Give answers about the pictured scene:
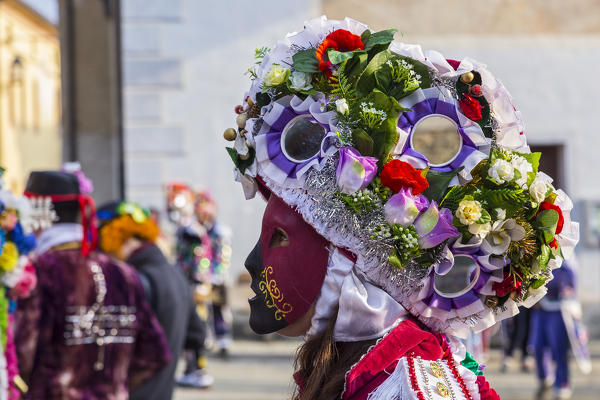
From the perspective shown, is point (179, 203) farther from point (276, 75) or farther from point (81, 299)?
point (276, 75)

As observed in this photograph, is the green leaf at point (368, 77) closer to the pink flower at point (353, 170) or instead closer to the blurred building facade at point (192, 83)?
the pink flower at point (353, 170)

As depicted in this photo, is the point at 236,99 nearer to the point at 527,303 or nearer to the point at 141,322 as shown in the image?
the point at 141,322

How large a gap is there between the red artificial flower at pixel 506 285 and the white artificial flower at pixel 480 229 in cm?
14

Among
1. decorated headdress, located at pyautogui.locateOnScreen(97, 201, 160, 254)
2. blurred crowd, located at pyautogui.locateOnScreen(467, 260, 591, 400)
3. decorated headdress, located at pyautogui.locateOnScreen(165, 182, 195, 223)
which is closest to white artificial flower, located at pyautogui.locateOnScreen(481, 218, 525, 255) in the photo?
decorated headdress, located at pyautogui.locateOnScreen(97, 201, 160, 254)

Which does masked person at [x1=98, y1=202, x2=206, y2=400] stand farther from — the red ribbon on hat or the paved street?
the paved street

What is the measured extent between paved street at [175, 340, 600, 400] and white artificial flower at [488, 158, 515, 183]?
6160 millimetres

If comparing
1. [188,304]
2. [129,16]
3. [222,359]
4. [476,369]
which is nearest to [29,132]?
[129,16]

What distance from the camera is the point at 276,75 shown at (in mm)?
2180

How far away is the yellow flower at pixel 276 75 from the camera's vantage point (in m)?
2.17

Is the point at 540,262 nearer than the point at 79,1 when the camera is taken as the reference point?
Yes

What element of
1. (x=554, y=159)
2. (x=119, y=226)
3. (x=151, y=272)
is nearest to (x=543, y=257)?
(x=151, y=272)

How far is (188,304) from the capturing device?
17.3ft

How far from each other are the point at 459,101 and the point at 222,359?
8.87 meters

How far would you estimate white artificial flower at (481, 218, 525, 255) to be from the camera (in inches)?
84.4
